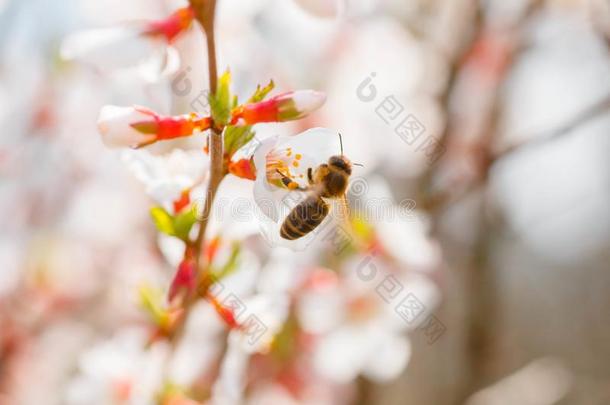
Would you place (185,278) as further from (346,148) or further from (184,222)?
(346,148)

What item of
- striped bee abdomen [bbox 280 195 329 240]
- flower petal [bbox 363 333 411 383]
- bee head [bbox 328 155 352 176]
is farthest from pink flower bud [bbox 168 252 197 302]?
flower petal [bbox 363 333 411 383]

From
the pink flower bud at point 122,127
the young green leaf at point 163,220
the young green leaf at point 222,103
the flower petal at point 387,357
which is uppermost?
the pink flower bud at point 122,127

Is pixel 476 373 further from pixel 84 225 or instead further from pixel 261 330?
pixel 84 225

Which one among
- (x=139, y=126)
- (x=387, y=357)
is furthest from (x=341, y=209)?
(x=387, y=357)

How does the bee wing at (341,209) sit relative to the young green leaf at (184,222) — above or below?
below

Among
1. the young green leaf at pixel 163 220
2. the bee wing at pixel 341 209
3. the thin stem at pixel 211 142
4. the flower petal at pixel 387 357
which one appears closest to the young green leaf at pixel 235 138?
the thin stem at pixel 211 142

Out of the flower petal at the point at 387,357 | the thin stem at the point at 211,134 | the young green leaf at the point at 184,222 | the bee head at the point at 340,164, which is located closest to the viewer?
the thin stem at the point at 211,134

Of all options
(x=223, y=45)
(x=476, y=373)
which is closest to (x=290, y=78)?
(x=223, y=45)

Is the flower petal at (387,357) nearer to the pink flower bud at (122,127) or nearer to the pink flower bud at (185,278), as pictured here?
the pink flower bud at (185,278)
